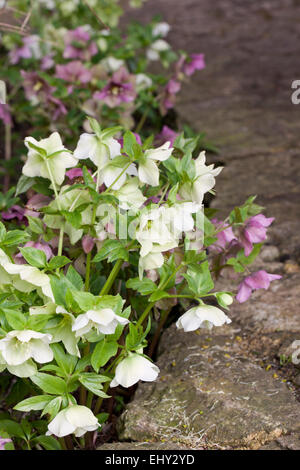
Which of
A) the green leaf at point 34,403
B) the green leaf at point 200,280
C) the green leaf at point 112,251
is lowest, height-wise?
the green leaf at point 34,403

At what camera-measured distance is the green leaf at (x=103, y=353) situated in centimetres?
97

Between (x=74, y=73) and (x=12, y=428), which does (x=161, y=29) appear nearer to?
(x=74, y=73)

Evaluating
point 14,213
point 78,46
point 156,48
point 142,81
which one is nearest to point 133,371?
point 14,213

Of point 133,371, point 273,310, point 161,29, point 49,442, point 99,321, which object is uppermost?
point 161,29

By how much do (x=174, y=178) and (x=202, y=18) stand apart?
2482mm

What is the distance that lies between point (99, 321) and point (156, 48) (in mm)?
1633

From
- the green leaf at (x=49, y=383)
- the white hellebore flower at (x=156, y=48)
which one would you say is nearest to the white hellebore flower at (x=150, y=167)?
the green leaf at (x=49, y=383)

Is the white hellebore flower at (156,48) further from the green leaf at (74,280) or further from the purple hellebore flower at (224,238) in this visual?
the green leaf at (74,280)

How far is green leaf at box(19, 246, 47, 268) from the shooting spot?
1.00 meters

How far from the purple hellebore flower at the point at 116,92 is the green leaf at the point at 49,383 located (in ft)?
3.36

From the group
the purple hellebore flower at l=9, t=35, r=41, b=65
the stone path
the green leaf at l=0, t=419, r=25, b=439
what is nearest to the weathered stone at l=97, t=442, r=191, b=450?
the stone path

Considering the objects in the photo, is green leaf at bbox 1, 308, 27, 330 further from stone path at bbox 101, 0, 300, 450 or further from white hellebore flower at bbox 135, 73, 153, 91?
white hellebore flower at bbox 135, 73, 153, 91

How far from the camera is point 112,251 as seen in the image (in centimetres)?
102

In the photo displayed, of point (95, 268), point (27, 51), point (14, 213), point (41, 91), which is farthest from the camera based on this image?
point (27, 51)
